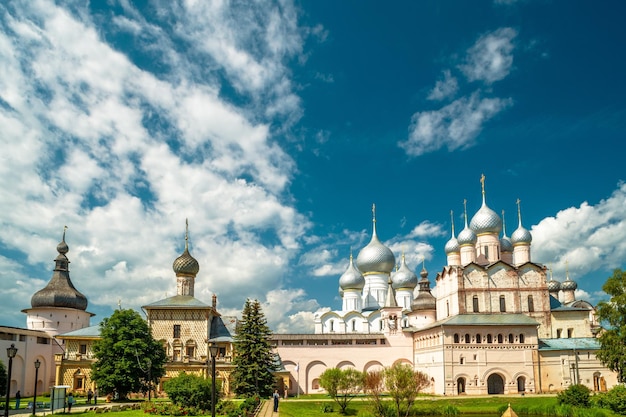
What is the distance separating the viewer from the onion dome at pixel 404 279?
59781mm

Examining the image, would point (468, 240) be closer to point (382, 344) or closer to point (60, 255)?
point (382, 344)

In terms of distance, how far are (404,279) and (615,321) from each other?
26.4 meters

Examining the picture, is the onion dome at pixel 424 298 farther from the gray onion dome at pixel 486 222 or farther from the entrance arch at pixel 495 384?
the entrance arch at pixel 495 384

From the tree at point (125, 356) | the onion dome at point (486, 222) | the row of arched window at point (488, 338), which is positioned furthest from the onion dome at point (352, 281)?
the tree at point (125, 356)

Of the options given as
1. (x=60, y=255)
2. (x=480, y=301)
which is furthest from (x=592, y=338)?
(x=60, y=255)

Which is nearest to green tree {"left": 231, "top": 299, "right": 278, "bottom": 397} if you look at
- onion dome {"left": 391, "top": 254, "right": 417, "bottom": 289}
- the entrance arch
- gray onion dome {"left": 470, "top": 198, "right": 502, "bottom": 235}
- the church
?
the church

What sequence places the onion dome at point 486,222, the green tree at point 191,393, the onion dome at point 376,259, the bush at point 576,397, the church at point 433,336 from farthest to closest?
the onion dome at point 376,259, the onion dome at point 486,222, the church at point 433,336, the bush at point 576,397, the green tree at point 191,393

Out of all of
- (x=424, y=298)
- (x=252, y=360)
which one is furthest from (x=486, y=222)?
(x=252, y=360)

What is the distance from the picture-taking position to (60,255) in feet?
167

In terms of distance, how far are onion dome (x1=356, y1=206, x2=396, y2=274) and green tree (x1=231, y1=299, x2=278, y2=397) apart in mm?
24934

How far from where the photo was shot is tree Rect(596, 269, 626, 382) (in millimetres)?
33906

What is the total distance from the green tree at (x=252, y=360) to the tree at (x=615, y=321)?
20.2 metres

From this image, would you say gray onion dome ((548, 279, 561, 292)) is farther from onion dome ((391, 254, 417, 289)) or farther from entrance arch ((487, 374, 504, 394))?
entrance arch ((487, 374, 504, 394))

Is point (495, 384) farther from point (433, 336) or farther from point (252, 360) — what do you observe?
point (252, 360)
